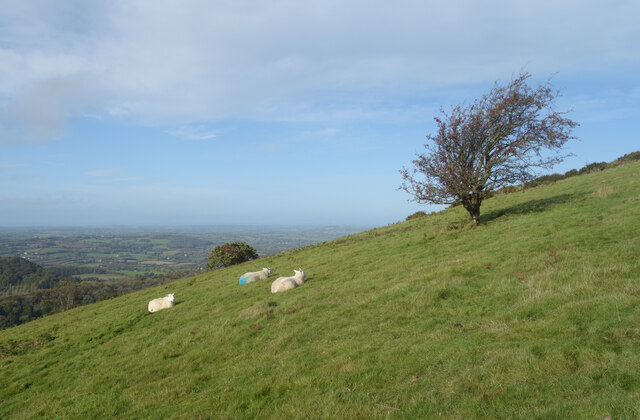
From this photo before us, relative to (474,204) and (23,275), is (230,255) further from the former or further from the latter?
(23,275)

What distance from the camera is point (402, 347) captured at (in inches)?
330

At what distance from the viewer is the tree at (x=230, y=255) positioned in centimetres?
4628

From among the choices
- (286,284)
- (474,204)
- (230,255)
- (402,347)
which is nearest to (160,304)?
(286,284)

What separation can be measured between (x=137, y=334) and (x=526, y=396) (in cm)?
1687

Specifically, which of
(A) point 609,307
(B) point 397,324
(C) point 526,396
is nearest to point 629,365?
(C) point 526,396

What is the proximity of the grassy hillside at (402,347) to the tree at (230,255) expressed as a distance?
27141 millimetres

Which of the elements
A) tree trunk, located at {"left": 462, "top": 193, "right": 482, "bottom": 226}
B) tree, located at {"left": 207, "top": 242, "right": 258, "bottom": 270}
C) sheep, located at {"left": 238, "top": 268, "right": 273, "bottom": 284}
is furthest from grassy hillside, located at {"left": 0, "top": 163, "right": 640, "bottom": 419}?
tree, located at {"left": 207, "top": 242, "right": 258, "bottom": 270}

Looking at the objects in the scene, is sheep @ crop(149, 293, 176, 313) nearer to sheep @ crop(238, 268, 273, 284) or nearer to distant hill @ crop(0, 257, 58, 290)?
sheep @ crop(238, 268, 273, 284)

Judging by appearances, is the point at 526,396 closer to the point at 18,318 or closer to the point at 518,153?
the point at 518,153

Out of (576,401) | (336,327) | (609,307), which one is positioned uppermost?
(609,307)

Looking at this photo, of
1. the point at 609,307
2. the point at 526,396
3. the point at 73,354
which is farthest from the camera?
the point at 73,354

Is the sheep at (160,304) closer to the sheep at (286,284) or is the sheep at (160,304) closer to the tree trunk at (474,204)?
the sheep at (286,284)

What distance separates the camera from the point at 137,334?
53.5 feet

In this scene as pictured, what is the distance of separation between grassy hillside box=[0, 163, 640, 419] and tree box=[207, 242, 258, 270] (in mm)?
27141
